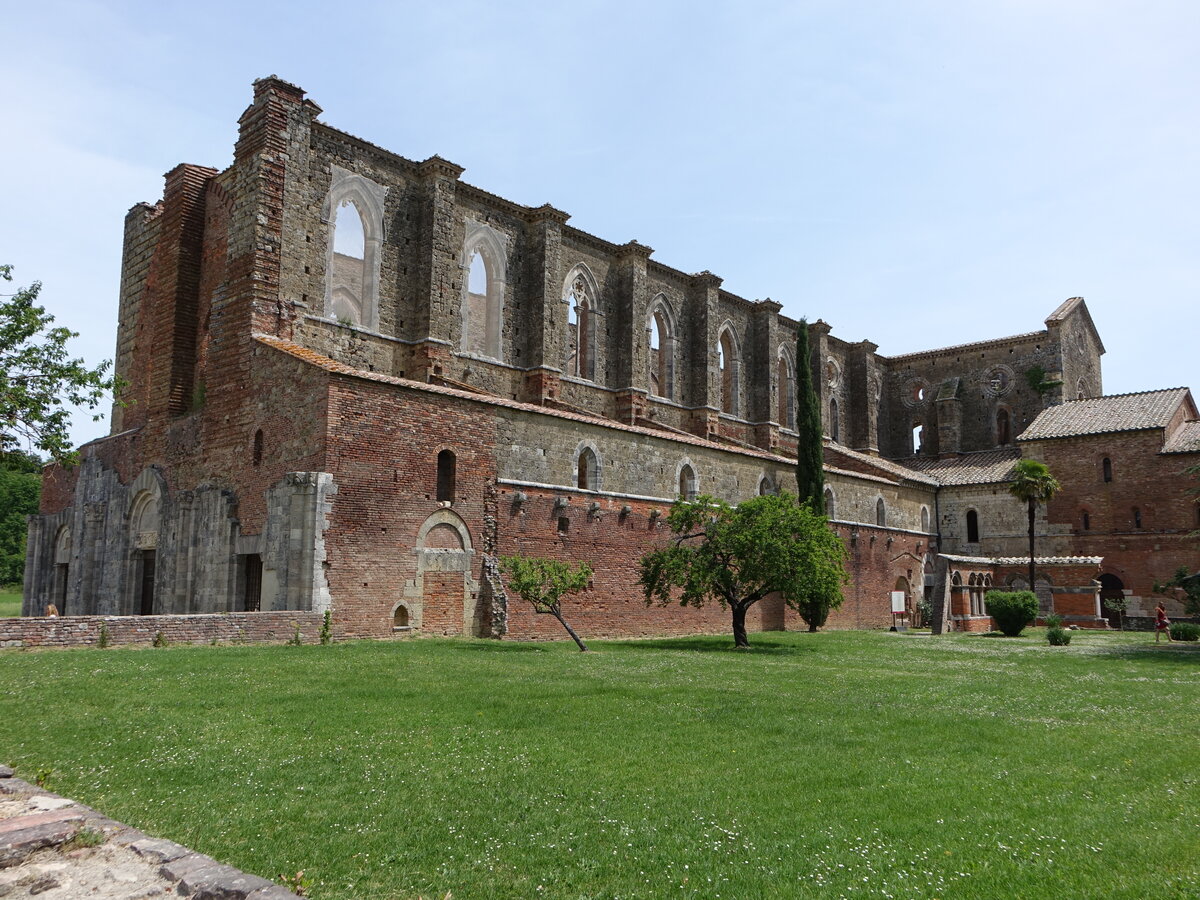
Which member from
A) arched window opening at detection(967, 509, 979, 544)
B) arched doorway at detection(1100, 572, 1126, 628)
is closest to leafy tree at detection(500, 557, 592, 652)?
arched doorway at detection(1100, 572, 1126, 628)

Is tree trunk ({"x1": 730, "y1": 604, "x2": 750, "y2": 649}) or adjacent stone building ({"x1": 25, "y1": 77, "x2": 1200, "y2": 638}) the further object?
tree trunk ({"x1": 730, "y1": 604, "x2": 750, "y2": 649})

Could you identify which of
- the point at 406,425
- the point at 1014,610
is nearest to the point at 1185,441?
the point at 1014,610

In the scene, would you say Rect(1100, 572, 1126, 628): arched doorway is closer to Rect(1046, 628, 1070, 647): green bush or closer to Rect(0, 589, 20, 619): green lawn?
Rect(1046, 628, 1070, 647): green bush

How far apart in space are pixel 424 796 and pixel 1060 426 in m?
40.7

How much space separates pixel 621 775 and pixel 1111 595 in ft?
120

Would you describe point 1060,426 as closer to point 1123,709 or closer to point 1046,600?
point 1046,600

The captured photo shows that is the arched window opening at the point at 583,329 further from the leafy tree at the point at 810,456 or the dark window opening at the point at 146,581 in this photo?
the dark window opening at the point at 146,581

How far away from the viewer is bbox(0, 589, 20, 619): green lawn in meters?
32.3

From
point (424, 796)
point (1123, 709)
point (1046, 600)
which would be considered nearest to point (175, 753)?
point (424, 796)

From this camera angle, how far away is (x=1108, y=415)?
3994 centimetres

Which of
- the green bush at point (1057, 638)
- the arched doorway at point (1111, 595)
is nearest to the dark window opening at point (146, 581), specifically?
the green bush at point (1057, 638)

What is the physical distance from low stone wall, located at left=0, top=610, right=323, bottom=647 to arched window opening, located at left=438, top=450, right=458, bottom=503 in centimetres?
426

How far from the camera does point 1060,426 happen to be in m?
40.6

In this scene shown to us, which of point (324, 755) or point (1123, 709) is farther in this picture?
point (1123, 709)
